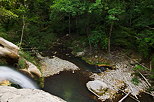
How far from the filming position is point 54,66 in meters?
9.93

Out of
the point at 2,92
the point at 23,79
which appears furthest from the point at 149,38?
the point at 2,92

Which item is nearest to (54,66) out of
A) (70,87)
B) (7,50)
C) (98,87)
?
(70,87)

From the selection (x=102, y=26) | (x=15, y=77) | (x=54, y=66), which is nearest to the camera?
(x=15, y=77)

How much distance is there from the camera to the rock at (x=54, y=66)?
29.9 feet

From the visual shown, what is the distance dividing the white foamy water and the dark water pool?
1439 mm

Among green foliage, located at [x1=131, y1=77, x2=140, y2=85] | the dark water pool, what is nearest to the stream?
the dark water pool

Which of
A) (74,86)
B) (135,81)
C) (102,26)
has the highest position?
(102,26)

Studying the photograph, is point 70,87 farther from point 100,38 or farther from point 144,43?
point 144,43

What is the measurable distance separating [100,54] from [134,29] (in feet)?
12.4

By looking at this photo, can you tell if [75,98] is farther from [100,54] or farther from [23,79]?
[100,54]

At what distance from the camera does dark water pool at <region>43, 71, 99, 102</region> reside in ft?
21.7

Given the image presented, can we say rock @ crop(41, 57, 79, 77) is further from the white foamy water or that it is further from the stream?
the white foamy water

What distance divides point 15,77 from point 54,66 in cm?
441

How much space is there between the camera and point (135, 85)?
25.2 feet
